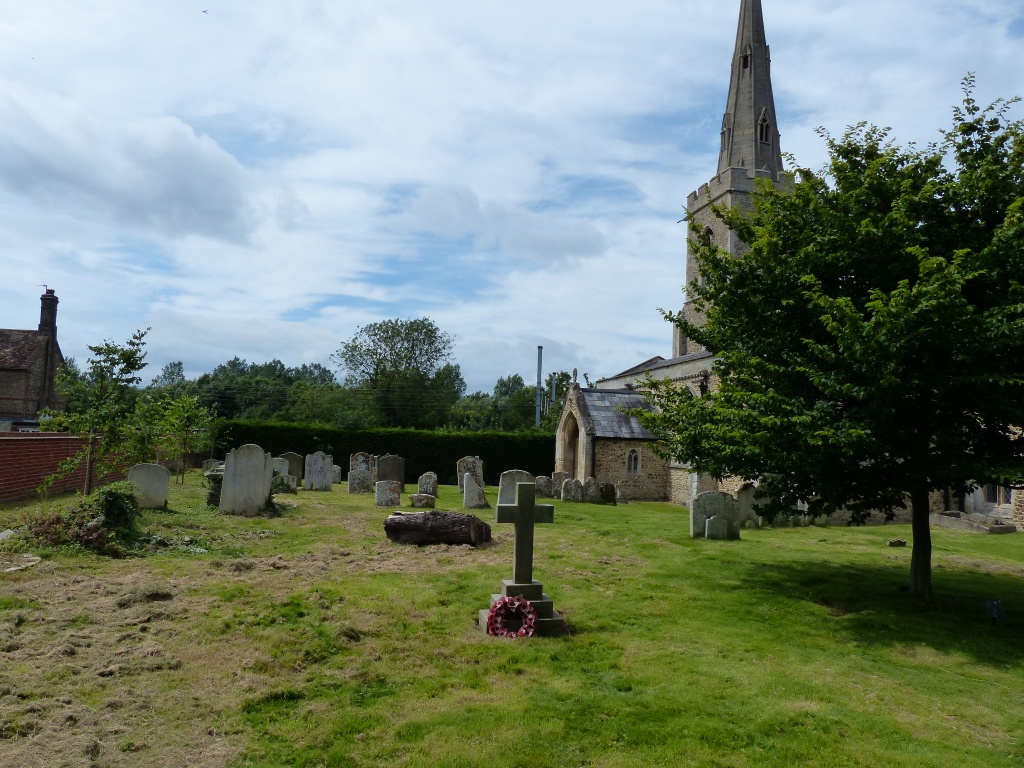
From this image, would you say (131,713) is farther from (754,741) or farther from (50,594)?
(754,741)

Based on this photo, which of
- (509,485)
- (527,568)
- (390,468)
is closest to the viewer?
(527,568)

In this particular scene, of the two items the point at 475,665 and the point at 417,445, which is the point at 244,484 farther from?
the point at 417,445

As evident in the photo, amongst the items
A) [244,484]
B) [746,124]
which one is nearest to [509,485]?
[244,484]

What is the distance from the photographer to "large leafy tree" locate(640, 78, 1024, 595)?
787 centimetres

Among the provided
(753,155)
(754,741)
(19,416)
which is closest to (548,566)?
(754,741)

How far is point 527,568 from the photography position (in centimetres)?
798

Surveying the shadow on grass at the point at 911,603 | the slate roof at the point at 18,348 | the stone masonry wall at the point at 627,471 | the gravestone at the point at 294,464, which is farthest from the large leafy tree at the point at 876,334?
the slate roof at the point at 18,348

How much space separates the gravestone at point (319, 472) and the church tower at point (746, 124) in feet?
70.2

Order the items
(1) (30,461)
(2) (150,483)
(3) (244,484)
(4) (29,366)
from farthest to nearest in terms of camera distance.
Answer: (4) (29,366) < (3) (244,484) < (1) (30,461) < (2) (150,483)

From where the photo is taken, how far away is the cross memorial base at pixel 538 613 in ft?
24.4

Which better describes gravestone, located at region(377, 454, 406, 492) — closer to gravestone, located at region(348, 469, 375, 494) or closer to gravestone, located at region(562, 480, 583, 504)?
gravestone, located at region(348, 469, 375, 494)

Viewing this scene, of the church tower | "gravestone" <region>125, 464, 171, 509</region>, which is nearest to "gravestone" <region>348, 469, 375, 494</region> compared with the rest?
"gravestone" <region>125, 464, 171, 509</region>

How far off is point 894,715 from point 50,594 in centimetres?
851

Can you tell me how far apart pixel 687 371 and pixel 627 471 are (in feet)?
15.4
